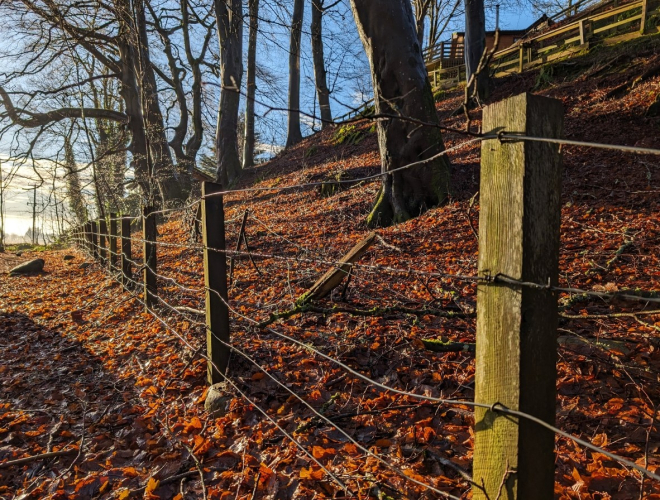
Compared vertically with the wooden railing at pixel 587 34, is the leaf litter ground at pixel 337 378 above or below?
below

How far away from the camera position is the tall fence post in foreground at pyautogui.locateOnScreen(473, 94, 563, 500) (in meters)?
1.14

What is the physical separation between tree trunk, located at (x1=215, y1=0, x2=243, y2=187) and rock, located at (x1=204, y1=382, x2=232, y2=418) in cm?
1091

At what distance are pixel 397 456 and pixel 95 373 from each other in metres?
3.39

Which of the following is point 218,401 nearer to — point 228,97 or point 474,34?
point 228,97

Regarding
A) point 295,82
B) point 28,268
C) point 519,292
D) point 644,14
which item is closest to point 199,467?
point 519,292

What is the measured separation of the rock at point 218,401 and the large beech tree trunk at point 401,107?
14.5ft

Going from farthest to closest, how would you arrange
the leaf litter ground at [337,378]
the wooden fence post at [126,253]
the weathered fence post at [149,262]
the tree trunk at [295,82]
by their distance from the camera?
the tree trunk at [295,82] → the wooden fence post at [126,253] → the weathered fence post at [149,262] → the leaf litter ground at [337,378]

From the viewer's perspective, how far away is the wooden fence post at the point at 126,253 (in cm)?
660

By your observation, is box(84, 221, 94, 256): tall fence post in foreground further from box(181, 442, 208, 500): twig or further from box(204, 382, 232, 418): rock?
box(181, 442, 208, 500): twig

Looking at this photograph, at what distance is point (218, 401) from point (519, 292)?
2.49 m

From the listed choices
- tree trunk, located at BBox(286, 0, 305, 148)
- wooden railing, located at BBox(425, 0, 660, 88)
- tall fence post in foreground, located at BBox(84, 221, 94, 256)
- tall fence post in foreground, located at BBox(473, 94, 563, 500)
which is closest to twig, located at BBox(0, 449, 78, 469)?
tall fence post in foreground, located at BBox(473, 94, 563, 500)

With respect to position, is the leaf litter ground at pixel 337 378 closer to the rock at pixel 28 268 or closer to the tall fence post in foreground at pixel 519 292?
the tall fence post in foreground at pixel 519 292

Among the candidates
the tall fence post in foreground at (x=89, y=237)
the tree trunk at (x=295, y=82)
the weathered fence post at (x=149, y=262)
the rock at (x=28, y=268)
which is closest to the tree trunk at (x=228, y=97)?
the tree trunk at (x=295, y=82)

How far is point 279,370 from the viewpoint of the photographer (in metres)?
3.21
